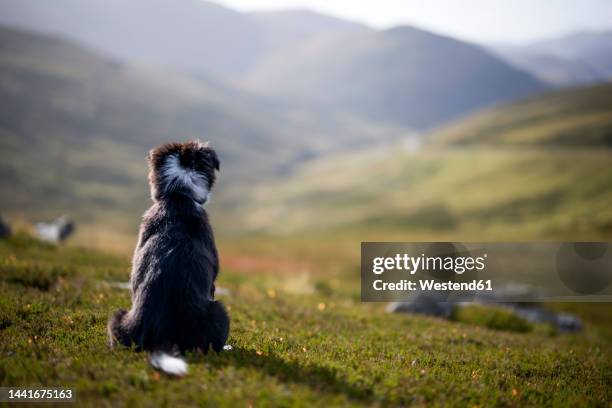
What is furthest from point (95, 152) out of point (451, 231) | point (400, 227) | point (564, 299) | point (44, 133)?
point (564, 299)

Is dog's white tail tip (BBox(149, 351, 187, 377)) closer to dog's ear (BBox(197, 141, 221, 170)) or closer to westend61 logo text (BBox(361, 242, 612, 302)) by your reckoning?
dog's ear (BBox(197, 141, 221, 170))

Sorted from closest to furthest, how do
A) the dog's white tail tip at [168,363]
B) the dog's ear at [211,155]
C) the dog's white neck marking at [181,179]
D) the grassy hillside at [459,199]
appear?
the dog's white tail tip at [168,363] → the dog's white neck marking at [181,179] → the dog's ear at [211,155] → the grassy hillside at [459,199]

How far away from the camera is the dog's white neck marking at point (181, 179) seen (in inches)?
352

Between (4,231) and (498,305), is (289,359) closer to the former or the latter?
(498,305)

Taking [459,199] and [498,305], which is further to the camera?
[459,199]

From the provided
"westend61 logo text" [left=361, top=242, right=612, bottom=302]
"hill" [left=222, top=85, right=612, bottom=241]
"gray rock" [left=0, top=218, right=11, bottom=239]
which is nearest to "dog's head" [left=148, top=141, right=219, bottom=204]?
"westend61 logo text" [left=361, top=242, right=612, bottom=302]

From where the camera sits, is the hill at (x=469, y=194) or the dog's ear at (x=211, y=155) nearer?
the dog's ear at (x=211, y=155)

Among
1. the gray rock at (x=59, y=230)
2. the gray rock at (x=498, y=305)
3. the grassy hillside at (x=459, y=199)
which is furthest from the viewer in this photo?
the grassy hillside at (x=459, y=199)

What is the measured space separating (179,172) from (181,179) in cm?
14

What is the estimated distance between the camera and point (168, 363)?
7.49m

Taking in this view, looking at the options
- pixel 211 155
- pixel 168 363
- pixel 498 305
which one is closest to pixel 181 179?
pixel 211 155

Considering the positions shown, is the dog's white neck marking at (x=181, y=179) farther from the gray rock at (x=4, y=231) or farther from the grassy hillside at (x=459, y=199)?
the grassy hillside at (x=459, y=199)

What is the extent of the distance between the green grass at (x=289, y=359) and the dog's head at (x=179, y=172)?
2.95m

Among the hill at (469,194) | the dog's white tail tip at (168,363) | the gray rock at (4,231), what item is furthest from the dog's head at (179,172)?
the hill at (469,194)
